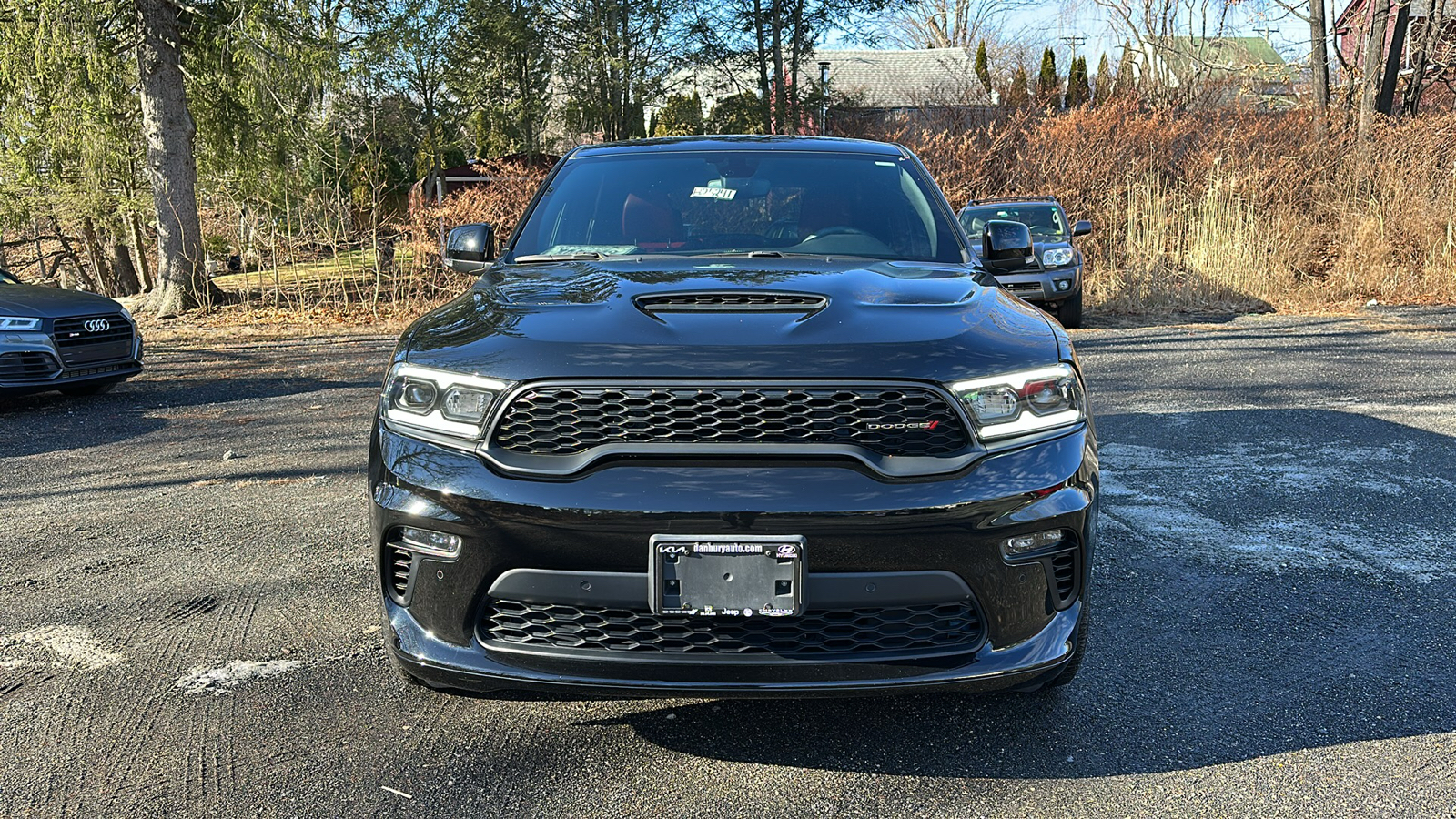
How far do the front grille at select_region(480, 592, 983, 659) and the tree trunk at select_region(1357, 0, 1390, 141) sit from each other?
58.9ft

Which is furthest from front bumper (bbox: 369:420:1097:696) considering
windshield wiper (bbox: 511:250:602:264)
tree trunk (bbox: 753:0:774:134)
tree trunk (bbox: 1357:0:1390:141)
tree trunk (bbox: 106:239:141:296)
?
tree trunk (bbox: 106:239:141:296)

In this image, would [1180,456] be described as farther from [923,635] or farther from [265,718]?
[265,718]

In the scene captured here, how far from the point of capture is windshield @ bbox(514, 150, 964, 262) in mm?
3840

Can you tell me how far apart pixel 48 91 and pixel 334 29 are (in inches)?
167

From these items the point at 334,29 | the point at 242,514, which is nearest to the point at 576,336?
the point at 242,514

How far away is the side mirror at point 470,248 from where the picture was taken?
423 cm

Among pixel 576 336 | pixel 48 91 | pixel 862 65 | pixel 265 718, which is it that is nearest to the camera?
pixel 576 336

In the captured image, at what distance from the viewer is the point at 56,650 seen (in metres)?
3.54

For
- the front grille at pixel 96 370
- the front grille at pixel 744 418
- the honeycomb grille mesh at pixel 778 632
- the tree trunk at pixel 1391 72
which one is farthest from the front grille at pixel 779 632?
the tree trunk at pixel 1391 72

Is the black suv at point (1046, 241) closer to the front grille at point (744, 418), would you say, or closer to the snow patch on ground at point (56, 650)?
the front grille at point (744, 418)

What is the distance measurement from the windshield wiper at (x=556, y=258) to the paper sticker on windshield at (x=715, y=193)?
50 centimetres

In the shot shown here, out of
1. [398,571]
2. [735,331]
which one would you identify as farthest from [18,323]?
[735,331]

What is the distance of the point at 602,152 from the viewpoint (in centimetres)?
447

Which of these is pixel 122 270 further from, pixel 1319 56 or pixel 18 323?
pixel 1319 56
